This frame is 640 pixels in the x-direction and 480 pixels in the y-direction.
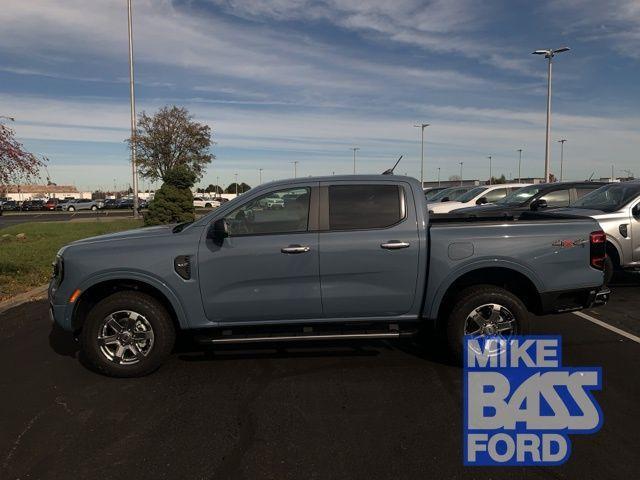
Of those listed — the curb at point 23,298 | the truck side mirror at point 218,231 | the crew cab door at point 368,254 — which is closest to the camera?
the truck side mirror at point 218,231

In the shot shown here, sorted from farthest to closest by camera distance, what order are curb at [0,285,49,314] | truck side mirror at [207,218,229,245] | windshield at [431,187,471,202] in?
windshield at [431,187,471,202]
curb at [0,285,49,314]
truck side mirror at [207,218,229,245]

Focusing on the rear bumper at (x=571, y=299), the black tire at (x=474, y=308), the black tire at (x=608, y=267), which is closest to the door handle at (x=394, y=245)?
the black tire at (x=474, y=308)

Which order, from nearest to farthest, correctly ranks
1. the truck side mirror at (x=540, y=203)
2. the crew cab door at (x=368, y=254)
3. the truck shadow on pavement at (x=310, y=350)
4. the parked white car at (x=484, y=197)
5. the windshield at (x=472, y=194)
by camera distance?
the crew cab door at (x=368, y=254) → the truck shadow on pavement at (x=310, y=350) → the truck side mirror at (x=540, y=203) → the parked white car at (x=484, y=197) → the windshield at (x=472, y=194)

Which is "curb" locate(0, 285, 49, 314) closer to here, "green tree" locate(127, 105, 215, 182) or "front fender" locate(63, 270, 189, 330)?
"front fender" locate(63, 270, 189, 330)

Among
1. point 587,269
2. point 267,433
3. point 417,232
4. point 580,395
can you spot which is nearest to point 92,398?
point 267,433

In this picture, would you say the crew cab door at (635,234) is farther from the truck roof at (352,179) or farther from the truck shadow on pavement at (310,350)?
the truck roof at (352,179)

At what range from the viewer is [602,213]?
8.07 m

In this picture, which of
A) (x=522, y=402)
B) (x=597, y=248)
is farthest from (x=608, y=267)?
(x=522, y=402)

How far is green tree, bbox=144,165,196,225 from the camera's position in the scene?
18344 mm

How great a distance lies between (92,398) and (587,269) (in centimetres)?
465

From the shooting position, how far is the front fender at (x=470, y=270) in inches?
187

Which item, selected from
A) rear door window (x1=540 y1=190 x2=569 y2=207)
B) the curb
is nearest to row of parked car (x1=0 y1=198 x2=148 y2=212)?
the curb

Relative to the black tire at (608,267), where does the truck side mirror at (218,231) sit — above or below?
above

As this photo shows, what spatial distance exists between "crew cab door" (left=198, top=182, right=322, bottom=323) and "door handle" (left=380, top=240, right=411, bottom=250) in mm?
638
